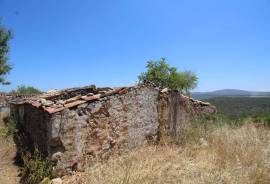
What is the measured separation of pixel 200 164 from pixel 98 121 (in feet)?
8.30

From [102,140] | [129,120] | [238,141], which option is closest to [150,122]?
[129,120]

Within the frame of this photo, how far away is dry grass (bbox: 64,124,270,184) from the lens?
483 centimetres

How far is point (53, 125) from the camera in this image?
19.5 ft

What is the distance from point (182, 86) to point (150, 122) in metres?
25.5

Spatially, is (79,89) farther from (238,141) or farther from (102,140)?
(238,141)

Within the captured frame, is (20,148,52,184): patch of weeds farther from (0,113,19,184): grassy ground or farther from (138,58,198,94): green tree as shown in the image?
(138,58,198,94): green tree

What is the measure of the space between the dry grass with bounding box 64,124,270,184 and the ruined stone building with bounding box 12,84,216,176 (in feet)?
1.28

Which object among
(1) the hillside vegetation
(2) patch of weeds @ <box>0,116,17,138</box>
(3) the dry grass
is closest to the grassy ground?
(2) patch of weeds @ <box>0,116,17,138</box>

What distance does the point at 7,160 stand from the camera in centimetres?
791

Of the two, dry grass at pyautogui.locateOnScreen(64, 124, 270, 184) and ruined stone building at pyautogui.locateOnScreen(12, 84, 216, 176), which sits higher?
ruined stone building at pyautogui.locateOnScreen(12, 84, 216, 176)

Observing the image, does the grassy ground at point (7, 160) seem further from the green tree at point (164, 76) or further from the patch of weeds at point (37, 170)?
the green tree at point (164, 76)

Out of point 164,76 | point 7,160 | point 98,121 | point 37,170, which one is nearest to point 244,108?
point 164,76

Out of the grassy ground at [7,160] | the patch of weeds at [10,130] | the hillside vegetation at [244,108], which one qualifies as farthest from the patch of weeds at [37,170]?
the hillside vegetation at [244,108]

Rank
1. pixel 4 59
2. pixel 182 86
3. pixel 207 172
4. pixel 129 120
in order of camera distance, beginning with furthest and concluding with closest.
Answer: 1. pixel 182 86
2. pixel 4 59
3. pixel 129 120
4. pixel 207 172
